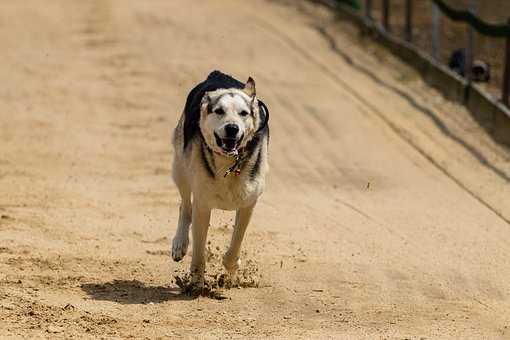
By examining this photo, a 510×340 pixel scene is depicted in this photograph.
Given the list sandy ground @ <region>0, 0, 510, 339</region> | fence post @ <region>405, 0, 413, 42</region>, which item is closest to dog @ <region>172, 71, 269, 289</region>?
sandy ground @ <region>0, 0, 510, 339</region>

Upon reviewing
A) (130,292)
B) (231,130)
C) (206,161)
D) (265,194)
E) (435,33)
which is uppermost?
(231,130)

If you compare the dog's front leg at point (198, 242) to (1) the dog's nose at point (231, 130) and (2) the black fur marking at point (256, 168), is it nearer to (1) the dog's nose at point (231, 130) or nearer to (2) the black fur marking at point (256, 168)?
(2) the black fur marking at point (256, 168)

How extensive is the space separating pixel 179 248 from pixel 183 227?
211 mm

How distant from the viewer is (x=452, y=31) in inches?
798

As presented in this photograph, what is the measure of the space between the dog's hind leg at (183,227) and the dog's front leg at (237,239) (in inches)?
13.9

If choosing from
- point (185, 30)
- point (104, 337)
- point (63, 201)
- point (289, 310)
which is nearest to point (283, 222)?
point (63, 201)

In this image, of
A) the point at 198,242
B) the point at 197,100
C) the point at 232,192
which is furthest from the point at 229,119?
the point at 198,242

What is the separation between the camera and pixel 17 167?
41.5 feet

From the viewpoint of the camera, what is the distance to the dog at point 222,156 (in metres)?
7.69

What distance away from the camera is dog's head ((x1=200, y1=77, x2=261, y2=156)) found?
299 inches

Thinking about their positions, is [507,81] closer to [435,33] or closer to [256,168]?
[435,33]

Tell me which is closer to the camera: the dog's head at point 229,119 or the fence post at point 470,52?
the dog's head at point 229,119

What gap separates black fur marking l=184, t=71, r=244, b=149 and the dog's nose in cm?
65

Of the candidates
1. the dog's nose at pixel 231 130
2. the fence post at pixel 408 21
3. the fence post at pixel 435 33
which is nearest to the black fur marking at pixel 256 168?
the dog's nose at pixel 231 130
